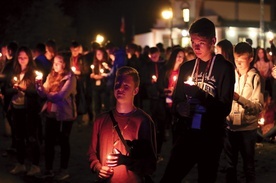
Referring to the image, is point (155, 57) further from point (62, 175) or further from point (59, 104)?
point (62, 175)

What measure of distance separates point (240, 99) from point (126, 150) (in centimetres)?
228

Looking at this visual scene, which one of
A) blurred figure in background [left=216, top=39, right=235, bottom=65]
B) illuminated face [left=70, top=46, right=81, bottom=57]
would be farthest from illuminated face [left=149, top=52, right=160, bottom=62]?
blurred figure in background [left=216, top=39, right=235, bottom=65]

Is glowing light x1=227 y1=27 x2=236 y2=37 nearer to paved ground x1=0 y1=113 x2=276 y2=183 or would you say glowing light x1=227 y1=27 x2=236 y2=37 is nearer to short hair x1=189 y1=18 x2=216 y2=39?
paved ground x1=0 y1=113 x2=276 y2=183

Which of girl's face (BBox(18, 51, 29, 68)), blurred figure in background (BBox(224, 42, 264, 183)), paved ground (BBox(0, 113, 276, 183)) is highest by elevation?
girl's face (BBox(18, 51, 29, 68))

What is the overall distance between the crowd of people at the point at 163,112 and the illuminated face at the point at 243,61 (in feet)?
0.04

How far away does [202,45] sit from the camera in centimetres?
494

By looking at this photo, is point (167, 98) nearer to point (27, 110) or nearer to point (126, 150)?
point (27, 110)

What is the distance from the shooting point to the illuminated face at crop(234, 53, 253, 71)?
652cm

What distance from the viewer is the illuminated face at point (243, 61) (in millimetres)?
6523

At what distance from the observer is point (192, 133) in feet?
15.9

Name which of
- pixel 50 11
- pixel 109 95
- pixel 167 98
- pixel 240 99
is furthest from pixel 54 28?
pixel 240 99

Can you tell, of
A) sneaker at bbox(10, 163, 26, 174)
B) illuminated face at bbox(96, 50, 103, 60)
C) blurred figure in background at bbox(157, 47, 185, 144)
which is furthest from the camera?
illuminated face at bbox(96, 50, 103, 60)

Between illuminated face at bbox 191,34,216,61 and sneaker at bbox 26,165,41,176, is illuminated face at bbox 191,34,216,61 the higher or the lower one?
the higher one

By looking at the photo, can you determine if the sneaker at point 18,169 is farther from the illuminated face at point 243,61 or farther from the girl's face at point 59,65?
the illuminated face at point 243,61
